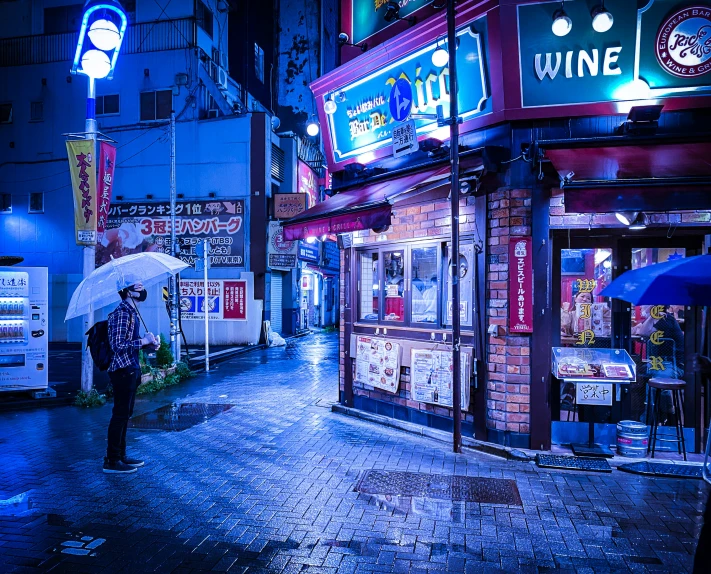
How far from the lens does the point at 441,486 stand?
19.4 feet

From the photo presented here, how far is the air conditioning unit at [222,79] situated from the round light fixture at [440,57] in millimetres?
18085

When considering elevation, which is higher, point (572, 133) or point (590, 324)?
point (572, 133)

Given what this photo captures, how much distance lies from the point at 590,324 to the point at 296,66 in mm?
27547

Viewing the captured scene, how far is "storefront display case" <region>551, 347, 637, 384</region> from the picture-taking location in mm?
6867

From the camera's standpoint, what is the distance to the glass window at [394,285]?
9016 mm

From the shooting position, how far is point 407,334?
873 cm

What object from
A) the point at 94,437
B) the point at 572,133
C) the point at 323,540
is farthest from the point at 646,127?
the point at 94,437

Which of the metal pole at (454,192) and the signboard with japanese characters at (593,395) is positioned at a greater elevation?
the metal pole at (454,192)

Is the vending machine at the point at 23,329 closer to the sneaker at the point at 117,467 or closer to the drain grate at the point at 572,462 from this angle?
the sneaker at the point at 117,467

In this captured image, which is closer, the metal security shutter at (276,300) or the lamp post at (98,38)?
the lamp post at (98,38)

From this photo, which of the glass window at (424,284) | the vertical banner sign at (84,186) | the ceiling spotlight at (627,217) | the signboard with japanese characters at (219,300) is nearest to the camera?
the ceiling spotlight at (627,217)

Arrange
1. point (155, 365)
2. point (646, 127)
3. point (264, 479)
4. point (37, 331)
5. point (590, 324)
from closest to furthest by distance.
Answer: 1. point (264, 479)
2. point (646, 127)
3. point (590, 324)
4. point (37, 331)
5. point (155, 365)

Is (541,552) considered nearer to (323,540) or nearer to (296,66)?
(323,540)

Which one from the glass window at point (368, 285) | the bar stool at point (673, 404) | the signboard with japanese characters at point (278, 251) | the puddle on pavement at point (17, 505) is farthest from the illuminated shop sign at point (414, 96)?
the signboard with japanese characters at point (278, 251)
